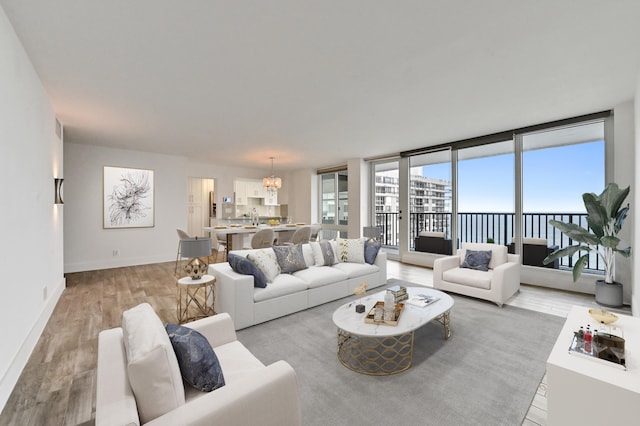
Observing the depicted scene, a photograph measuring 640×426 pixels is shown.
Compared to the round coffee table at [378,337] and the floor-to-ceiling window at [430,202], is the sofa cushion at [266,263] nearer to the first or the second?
the round coffee table at [378,337]

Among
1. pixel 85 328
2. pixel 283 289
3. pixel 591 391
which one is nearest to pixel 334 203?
pixel 283 289

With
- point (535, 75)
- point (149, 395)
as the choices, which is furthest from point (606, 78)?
point (149, 395)

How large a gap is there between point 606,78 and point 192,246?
481 centimetres

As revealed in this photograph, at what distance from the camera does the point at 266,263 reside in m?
3.55

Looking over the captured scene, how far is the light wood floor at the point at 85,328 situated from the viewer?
1871 mm

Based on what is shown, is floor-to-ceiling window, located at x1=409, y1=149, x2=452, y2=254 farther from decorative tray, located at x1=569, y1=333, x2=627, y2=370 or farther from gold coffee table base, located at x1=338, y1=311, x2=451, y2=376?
decorative tray, located at x1=569, y1=333, x2=627, y2=370

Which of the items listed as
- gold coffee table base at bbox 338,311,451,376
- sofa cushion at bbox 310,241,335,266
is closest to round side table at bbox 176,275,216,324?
sofa cushion at bbox 310,241,335,266

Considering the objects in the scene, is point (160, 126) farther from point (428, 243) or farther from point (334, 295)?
point (428, 243)

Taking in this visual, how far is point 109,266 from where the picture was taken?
20.5 feet

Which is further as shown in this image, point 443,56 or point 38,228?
point 38,228

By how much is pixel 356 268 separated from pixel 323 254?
542 millimetres

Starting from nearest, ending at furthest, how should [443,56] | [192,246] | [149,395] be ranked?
1. [149,395]
2. [443,56]
3. [192,246]

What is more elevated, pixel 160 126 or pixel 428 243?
pixel 160 126

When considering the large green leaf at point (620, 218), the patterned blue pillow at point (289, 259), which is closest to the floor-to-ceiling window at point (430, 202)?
the large green leaf at point (620, 218)
